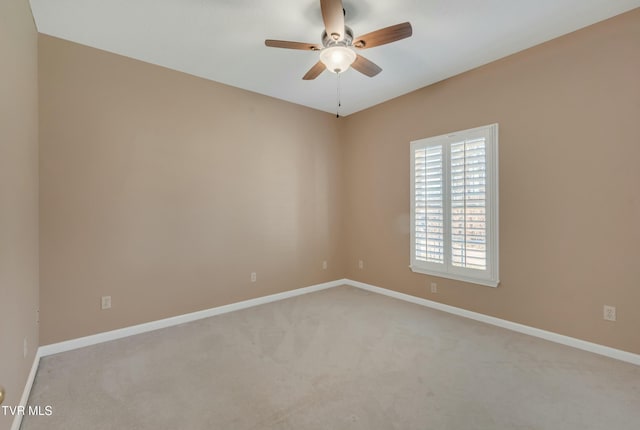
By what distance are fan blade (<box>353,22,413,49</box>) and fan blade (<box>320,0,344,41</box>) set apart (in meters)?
0.17

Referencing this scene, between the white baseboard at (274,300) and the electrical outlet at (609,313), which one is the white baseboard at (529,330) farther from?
the electrical outlet at (609,313)

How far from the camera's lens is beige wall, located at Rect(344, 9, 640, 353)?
2.52 meters

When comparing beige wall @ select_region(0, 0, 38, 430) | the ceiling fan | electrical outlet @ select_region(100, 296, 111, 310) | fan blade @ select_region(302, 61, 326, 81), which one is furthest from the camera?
electrical outlet @ select_region(100, 296, 111, 310)

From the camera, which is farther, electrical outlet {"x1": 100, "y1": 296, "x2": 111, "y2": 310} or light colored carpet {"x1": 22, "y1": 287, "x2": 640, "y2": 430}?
electrical outlet {"x1": 100, "y1": 296, "x2": 111, "y2": 310}

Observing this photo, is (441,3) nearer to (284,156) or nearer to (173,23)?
(173,23)

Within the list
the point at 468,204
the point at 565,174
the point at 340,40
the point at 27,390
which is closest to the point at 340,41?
the point at 340,40

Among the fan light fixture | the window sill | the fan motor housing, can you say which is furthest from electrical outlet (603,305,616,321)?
the fan motor housing

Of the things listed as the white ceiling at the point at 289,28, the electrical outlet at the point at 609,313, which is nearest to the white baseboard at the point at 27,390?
the white ceiling at the point at 289,28

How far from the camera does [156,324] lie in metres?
3.24

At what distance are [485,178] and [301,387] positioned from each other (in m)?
2.75

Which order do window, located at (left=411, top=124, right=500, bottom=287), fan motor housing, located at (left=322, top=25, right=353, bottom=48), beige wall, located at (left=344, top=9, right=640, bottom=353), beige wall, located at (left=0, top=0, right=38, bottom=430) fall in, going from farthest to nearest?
window, located at (left=411, top=124, right=500, bottom=287), beige wall, located at (left=344, top=9, right=640, bottom=353), fan motor housing, located at (left=322, top=25, right=353, bottom=48), beige wall, located at (left=0, top=0, right=38, bottom=430)

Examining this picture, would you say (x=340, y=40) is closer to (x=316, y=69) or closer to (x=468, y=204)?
(x=316, y=69)

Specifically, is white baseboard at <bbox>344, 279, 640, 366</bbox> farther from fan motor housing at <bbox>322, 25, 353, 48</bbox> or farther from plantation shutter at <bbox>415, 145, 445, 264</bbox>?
fan motor housing at <bbox>322, 25, 353, 48</bbox>

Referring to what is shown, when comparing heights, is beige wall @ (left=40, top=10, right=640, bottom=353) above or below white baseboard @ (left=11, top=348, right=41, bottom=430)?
above
